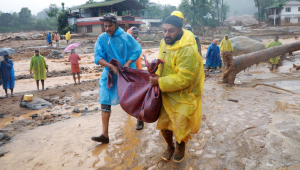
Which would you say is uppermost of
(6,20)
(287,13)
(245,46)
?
(6,20)

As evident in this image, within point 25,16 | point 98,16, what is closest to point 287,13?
point 98,16

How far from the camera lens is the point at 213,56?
10.2 meters

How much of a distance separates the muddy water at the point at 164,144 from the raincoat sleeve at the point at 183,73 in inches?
38.4

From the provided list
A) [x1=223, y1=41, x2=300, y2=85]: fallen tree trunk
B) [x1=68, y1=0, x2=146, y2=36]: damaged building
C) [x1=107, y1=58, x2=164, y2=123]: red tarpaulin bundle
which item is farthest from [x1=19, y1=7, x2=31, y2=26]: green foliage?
[x1=107, y1=58, x2=164, y2=123]: red tarpaulin bundle

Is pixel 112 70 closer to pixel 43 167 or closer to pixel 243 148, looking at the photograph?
pixel 43 167

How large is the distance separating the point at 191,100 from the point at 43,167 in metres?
1.93

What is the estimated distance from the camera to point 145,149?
317 cm

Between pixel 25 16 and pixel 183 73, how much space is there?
178ft

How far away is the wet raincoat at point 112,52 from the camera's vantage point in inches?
129

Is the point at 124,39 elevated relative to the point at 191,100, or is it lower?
elevated

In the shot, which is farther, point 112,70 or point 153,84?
point 112,70

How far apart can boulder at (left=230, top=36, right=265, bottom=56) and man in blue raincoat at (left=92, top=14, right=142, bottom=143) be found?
11.2 metres

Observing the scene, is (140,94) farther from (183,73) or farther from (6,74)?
(6,74)

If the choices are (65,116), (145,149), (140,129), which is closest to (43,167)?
(145,149)
